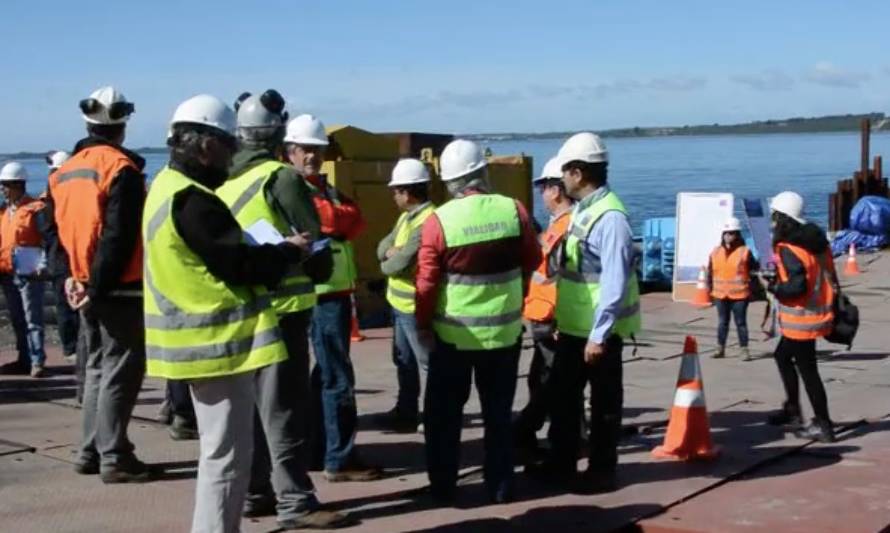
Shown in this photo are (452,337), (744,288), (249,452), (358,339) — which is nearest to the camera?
(249,452)

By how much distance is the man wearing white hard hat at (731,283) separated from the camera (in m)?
12.6

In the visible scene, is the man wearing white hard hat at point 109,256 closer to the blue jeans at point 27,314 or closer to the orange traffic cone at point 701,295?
the blue jeans at point 27,314

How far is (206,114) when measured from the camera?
512 cm

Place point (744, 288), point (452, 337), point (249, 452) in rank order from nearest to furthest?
point (249, 452)
point (452, 337)
point (744, 288)

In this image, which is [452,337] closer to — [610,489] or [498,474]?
[498,474]

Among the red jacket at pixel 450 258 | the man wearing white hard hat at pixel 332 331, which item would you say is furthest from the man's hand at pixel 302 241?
the man wearing white hard hat at pixel 332 331

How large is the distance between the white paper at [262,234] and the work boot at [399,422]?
3.34 metres

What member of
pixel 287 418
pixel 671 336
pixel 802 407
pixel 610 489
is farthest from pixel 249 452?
pixel 671 336

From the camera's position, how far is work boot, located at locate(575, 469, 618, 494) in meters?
6.93

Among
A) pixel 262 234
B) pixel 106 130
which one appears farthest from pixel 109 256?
pixel 262 234

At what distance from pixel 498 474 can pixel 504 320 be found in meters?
0.77

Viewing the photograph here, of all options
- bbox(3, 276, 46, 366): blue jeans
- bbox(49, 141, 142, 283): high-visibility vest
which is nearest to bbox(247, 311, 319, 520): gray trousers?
bbox(49, 141, 142, 283): high-visibility vest

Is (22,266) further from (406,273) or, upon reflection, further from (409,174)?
(409,174)

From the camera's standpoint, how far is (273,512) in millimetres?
6309
